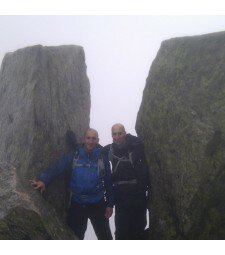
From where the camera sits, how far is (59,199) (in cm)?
1342

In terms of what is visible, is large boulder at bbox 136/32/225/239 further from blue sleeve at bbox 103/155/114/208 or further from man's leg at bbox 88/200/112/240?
man's leg at bbox 88/200/112/240

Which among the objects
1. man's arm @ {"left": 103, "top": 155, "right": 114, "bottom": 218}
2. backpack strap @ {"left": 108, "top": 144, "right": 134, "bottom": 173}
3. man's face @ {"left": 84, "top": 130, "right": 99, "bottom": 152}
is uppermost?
man's face @ {"left": 84, "top": 130, "right": 99, "bottom": 152}

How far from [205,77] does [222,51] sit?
1064mm

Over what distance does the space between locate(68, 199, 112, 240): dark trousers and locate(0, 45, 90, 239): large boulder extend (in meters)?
0.52

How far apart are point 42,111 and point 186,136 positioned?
5.68m

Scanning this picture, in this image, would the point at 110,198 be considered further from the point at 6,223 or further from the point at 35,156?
the point at 6,223

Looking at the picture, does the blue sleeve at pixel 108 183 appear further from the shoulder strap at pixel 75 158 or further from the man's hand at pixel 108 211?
the shoulder strap at pixel 75 158

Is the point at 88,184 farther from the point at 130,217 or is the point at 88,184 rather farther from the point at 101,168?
the point at 130,217

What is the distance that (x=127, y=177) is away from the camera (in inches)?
488

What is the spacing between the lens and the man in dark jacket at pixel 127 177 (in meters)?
12.4

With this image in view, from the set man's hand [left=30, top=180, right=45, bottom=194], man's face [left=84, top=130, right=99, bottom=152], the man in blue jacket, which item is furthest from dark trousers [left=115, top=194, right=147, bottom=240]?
man's hand [left=30, top=180, right=45, bottom=194]

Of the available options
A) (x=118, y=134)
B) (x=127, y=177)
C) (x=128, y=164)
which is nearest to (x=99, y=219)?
(x=127, y=177)

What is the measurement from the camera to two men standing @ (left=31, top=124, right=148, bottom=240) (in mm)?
12195

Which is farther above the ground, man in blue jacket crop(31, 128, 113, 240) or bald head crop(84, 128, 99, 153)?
bald head crop(84, 128, 99, 153)
